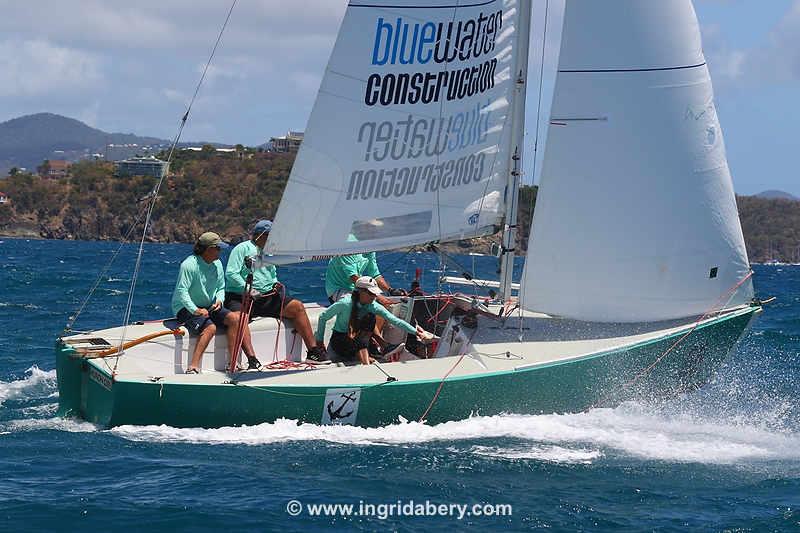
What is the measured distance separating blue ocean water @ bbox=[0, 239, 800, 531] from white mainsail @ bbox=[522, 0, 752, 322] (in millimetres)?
1099

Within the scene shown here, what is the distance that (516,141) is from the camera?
32.8ft

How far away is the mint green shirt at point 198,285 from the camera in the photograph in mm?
9117

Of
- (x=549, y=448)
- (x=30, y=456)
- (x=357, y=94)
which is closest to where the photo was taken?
(x=30, y=456)

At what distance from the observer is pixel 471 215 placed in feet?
32.6

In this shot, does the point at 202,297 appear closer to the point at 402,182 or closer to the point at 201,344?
the point at 201,344

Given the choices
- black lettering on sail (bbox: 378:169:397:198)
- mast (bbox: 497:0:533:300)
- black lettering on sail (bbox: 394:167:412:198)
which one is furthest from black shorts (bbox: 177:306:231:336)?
mast (bbox: 497:0:533:300)

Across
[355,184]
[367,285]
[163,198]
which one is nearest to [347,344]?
[367,285]

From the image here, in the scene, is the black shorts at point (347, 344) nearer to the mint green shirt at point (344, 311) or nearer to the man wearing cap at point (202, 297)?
the mint green shirt at point (344, 311)

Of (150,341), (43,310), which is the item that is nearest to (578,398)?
(150,341)

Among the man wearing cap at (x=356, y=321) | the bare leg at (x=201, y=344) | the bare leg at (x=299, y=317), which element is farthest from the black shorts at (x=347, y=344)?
the bare leg at (x=201, y=344)

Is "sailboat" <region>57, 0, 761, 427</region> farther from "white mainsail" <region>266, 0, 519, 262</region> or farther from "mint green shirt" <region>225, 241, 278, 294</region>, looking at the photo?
"mint green shirt" <region>225, 241, 278, 294</region>

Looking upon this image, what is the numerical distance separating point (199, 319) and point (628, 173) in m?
3.92

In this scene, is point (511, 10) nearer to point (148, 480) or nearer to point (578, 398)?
point (578, 398)

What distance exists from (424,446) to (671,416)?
2.47m
